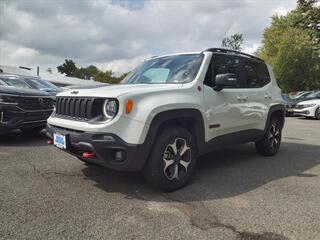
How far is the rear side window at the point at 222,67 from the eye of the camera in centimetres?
521

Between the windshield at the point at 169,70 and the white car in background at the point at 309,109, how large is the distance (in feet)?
43.4

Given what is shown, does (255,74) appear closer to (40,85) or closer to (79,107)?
(79,107)

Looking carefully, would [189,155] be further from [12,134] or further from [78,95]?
[12,134]

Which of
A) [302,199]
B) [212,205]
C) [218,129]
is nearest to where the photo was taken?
[212,205]

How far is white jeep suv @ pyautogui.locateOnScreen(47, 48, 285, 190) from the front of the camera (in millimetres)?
4129

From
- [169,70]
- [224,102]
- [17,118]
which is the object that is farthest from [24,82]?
[224,102]

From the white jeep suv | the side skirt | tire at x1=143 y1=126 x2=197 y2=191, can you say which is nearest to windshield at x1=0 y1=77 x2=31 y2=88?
the white jeep suv

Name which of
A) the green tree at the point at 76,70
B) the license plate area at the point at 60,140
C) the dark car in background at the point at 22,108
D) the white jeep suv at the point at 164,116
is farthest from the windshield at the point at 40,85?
the green tree at the point at 76,70

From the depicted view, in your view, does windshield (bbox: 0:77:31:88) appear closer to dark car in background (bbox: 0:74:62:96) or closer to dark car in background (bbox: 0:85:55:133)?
dark car in background (bbox: 0:74:62:96)

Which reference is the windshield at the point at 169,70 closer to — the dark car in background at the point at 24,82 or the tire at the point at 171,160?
the tire at the point at 171,160

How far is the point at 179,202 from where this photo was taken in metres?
4.18

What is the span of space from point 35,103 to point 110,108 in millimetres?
4051

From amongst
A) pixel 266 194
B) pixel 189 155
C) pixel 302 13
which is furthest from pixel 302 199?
pixel 302 13

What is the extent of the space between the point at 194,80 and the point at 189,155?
101cm
